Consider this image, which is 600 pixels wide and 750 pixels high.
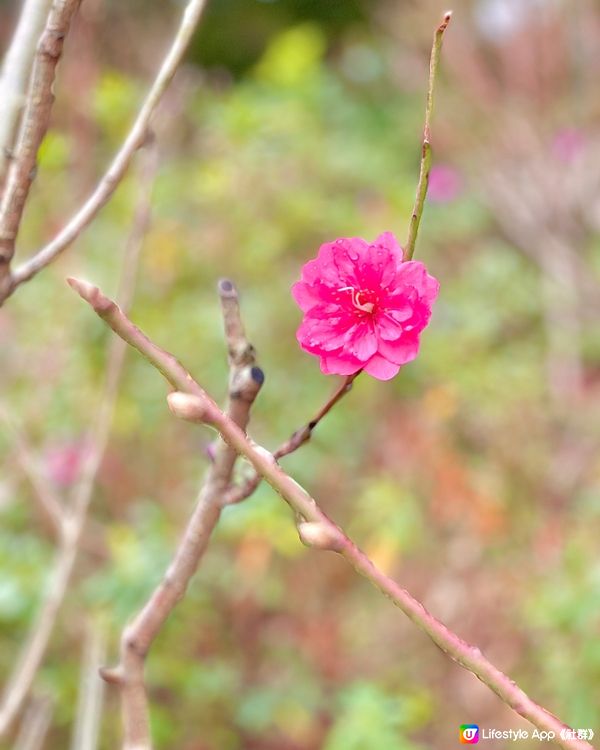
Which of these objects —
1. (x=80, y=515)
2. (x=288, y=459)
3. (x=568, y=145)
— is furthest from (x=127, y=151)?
(x=568, y=145)

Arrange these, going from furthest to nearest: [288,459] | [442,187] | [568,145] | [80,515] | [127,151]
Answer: [568,145] < [442,187] < [288,459] < [80,515] < [127,151]

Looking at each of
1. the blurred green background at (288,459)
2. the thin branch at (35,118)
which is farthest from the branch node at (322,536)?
the blurred green background at (288,459)

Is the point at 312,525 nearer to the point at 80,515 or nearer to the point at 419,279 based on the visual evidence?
the point at 419,279

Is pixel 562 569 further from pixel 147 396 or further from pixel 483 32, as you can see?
pixel 483 32

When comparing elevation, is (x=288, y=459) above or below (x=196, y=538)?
above

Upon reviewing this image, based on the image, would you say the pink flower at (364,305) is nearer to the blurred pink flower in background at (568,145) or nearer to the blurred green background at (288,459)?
the blurred green background at (288,459)

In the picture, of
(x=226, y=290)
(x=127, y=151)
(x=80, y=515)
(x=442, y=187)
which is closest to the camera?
(x=226, y=290)
